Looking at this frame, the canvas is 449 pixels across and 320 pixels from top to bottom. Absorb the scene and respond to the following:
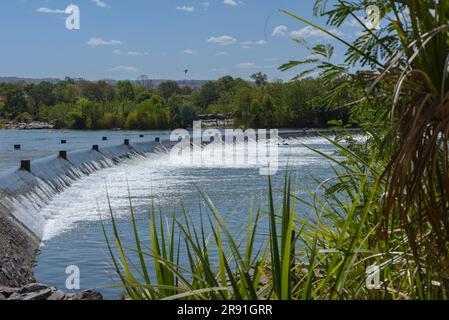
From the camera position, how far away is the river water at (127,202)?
9828 millimetres

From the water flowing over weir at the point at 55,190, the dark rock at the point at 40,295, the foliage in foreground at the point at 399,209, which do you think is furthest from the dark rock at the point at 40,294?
the foliage in foreground at the point at 399,209

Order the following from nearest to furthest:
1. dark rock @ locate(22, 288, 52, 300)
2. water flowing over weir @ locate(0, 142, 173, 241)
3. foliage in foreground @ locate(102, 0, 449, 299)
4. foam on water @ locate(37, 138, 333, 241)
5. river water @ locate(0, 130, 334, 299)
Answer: foliage in foreground @ locate(102, 0, 449, 299) → dark rock @ locate(22, 288, 52, 300) → river water @ locate(0, 130, 334, 299) → water flowing over weir @ locate(0, 142, 173, 241) → foam on water @ locate(37, 138, 333, 241)

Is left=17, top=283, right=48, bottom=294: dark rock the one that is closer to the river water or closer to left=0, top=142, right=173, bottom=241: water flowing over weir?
the river water

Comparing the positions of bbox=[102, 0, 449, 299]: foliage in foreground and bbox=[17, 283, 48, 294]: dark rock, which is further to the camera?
bbox=[17, 283, 48, 294]: dark rock

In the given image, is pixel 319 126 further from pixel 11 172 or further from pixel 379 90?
pixel 379 90

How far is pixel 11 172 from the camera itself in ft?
54.9

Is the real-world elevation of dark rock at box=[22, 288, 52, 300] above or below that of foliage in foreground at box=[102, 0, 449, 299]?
below

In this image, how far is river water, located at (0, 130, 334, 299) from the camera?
9.83 m

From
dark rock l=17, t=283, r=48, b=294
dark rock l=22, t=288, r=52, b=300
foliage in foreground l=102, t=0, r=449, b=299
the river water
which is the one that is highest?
foliage in foreground l=102, t=0, r=449, b=299

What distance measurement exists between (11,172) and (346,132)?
12258mm

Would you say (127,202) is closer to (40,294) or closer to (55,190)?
(55,190)

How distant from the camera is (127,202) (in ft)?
55.2

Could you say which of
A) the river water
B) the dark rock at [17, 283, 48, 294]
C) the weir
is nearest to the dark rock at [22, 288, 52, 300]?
the dark rock at [17, 283, 48, 294]

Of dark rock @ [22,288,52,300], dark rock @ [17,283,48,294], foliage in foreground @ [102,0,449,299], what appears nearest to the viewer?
foliage in foreground @ [102,0,449,299]
